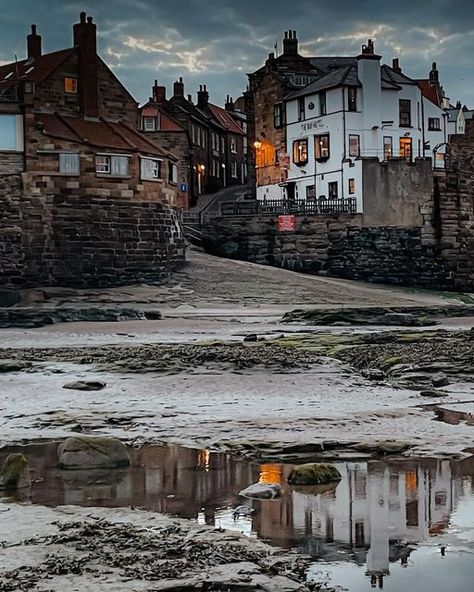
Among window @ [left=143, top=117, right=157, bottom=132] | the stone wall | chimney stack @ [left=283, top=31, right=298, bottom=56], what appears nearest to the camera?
the stone wall

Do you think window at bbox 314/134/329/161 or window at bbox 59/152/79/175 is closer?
window at bbox 59/152/79/175

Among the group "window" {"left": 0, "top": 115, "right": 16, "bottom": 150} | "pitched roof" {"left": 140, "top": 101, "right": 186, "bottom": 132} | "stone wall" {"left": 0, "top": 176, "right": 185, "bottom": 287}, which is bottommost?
"stone wall" {"left": 0, "top": 176, "right": 185, "bottom": 287}

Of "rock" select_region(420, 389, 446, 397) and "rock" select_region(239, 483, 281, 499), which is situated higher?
"rock" select_region(239, 483, 281, 499)

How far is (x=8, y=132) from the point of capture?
1716 inches

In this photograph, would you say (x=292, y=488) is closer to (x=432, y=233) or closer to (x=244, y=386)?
(x=244, y=386)

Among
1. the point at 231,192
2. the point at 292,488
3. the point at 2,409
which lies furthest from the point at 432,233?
the point at 292,488

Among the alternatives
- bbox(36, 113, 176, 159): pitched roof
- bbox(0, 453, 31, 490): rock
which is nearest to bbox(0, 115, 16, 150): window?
bbox(36, 113, 176, 159): pitched roof

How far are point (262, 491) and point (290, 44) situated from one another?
68036mm

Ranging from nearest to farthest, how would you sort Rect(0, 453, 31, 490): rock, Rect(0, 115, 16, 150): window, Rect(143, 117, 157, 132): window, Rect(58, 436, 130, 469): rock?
Rect(0, 453, 31, 490): rock
Rect(58, 436, 130, 469): rock
Rect(0, 115, 16, 150): window
Rect(143, 117, 157, 132): window

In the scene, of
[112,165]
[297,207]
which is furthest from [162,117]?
[112,165]

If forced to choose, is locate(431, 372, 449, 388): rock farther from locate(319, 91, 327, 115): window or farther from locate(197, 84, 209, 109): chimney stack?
locate(197, 84, 209, 109): chimney stack

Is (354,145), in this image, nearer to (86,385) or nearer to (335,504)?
(86,385)

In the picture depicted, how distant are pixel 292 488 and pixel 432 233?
48751mm

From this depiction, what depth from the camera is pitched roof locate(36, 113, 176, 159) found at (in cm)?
4438
